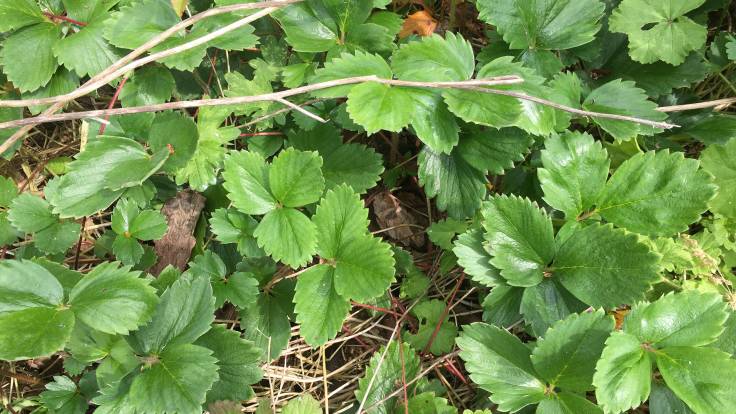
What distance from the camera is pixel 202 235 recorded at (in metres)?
1.79

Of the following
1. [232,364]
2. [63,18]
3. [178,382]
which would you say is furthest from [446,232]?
[63,18]

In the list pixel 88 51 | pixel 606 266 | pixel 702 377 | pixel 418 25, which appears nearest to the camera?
pixel 702 377

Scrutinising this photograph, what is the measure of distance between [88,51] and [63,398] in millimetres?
999

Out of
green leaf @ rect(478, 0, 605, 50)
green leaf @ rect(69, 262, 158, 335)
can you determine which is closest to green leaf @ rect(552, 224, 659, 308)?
green leaf @ rect(478, 0, 605, 50)

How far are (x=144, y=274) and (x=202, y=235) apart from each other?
205 mm

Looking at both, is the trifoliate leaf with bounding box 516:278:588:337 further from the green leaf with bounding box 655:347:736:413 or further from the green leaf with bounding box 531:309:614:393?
the green leaf with bounding box 655:347:736:413

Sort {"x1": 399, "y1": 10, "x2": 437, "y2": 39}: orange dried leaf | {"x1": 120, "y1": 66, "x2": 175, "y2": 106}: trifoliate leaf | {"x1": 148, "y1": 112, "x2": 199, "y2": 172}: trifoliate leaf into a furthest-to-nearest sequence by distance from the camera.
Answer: {"x1": 399, "y1": 10, "x2": 437, "y2": 39}: orange dried leaf
{"x1": 120, "y1": 66, "x2": 175, "y2": 106}: trifoliate leaf
{"x1": 148, "y1": 112, "x2": 199, "y2": 172}: trifoliate leaf

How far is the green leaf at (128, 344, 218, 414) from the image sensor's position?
1323 millimetres

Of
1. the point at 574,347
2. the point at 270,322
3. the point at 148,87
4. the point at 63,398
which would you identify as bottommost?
the point at 63,398

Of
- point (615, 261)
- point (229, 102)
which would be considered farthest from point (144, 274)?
point (615, 261)

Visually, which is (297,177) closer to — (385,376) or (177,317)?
(177,317)

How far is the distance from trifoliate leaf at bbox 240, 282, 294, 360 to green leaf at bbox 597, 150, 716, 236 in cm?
90

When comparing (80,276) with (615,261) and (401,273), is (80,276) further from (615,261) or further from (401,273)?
(615,261)

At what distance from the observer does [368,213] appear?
5.64ft
